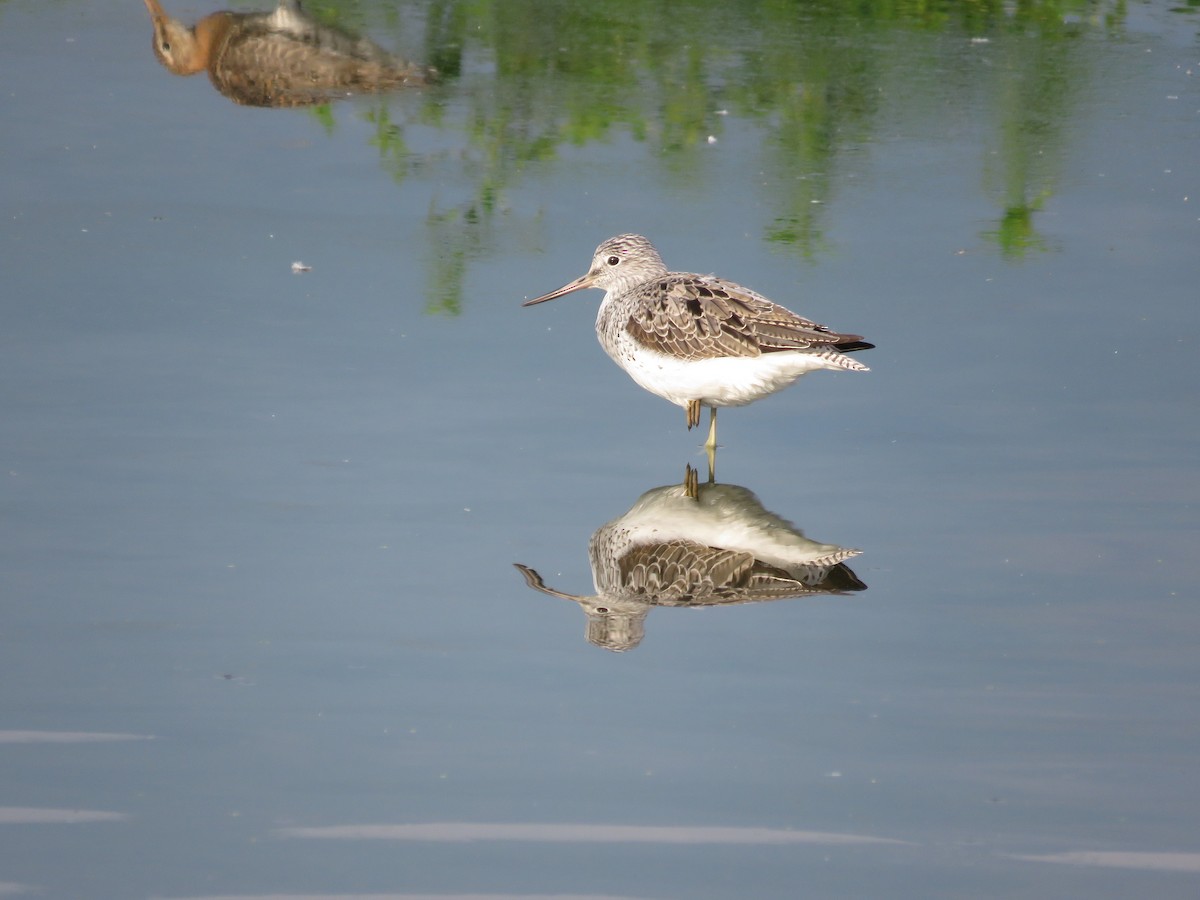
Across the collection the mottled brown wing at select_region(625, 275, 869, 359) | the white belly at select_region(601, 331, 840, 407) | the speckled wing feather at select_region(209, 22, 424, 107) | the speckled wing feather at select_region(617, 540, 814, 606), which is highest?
the speckled wing feather at select_region(209, 22, 424, 107)

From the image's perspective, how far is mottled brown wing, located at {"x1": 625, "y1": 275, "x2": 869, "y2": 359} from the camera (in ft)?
26.4

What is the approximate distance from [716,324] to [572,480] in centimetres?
115

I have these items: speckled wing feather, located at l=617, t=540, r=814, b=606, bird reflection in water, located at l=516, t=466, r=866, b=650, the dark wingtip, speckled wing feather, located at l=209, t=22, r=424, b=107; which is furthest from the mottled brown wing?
speckled wing feather, located at l=209, t=22, r=424, b=107

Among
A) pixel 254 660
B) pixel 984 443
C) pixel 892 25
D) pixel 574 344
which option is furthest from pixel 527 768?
pixel 892 25

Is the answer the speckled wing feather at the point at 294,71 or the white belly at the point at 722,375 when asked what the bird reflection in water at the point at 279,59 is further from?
the white belly at the point at 722,375

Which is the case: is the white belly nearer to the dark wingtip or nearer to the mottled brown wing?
the mottled brown wing

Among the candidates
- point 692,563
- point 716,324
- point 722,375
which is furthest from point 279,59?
point 692,563

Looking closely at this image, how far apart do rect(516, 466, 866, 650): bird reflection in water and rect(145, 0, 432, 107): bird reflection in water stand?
20.5 feet

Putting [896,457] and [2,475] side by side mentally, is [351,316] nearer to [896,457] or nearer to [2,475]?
[2,475]

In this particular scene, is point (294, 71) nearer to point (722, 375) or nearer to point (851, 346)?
point (722, 375)

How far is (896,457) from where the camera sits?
799cm

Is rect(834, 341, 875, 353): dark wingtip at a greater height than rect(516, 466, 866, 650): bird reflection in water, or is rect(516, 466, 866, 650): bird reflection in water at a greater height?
rect(834, 341, 875, 353): dark wingtip

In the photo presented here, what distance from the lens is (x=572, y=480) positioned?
25.1 ft

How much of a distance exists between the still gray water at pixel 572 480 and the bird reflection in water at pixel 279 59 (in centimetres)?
22
